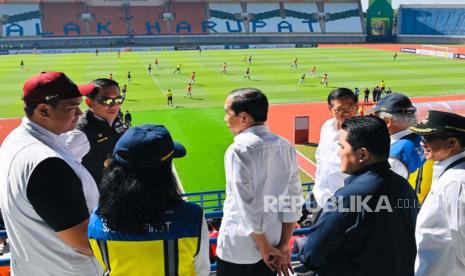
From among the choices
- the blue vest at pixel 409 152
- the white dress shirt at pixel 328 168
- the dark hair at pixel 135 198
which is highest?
the dark hair at pixel 135 198

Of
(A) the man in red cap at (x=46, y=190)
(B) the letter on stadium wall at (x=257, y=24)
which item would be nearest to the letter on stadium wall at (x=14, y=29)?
(B) the letter on stadium wall at (x=257, y=24)

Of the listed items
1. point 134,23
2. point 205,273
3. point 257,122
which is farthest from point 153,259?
point 134,23

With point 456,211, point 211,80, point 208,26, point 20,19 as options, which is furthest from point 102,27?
point 456,211

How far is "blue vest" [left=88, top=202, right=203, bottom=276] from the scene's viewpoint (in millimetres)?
2277

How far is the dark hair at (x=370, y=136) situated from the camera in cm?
278

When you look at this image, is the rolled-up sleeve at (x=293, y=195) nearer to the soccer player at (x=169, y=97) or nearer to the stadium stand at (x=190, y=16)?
the soccer player at (x=169, y=97)

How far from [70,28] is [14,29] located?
7.52 meters

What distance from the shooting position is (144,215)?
2.24 metres

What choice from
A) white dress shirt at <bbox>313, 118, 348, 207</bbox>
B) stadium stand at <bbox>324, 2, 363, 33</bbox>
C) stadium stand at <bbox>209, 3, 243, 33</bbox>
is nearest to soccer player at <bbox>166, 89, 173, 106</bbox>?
white dress shirt at <bbox>313, 118, 348, 207</bbox>

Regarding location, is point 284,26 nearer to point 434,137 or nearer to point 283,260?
point 434,137

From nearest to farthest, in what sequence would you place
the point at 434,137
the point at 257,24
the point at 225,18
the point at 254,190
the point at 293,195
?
1. the point at 434,137
2. the point at 254,190
3. the point at 293,195
4. the point at 257,24
5. the point at 225,18

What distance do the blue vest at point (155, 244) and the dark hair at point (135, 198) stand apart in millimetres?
43

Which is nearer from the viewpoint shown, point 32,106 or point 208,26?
point 32,106

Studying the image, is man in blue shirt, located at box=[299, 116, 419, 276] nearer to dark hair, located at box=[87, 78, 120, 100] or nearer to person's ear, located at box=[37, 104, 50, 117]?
person's ear, located at box=[37, 104, 50, 117]
